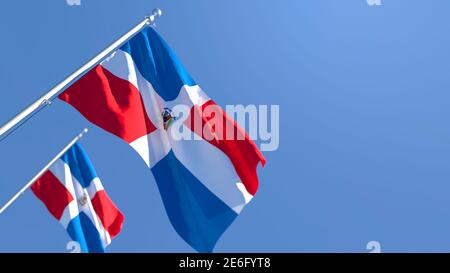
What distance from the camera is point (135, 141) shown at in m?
8.11

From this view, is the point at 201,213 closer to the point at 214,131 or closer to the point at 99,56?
the point at 214,131

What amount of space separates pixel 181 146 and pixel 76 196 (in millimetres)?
4742

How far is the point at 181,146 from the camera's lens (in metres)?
8.44

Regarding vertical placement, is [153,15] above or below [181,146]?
above

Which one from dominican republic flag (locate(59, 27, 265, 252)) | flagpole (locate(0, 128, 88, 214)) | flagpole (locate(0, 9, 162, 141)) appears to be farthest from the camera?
flagpole (locate(0, 128, 88, 214))

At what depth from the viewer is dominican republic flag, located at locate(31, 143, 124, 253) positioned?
38.5 ft

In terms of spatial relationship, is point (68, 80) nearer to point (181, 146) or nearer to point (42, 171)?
point (181, 146)

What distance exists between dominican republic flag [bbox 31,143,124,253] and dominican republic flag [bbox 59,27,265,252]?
4.10 meters

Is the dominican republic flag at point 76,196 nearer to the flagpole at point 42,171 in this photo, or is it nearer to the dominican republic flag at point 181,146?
the flagpole at point 42,171

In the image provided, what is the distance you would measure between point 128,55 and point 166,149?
171 cm

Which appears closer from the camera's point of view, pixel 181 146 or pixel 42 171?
pixel 181 146

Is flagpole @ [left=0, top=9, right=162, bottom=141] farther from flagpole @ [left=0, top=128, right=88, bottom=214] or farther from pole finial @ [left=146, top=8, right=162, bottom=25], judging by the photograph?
flagpole @ [left=0, top=128, right=88, bottom=214]

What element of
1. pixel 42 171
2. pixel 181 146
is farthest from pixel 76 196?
pixel 181 146

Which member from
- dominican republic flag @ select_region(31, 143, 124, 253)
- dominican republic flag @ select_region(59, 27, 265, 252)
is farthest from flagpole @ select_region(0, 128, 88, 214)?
dominican republic flag @ select_region(59, 27, 265, 252)
